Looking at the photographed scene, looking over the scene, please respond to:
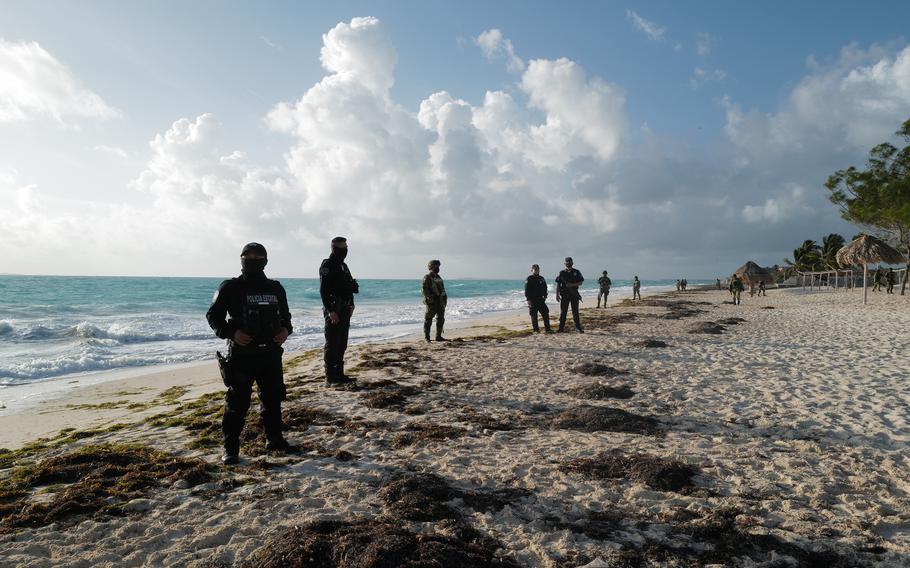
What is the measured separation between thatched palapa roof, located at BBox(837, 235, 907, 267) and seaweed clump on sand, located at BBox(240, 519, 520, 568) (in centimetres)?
3249

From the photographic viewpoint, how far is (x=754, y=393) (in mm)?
7156

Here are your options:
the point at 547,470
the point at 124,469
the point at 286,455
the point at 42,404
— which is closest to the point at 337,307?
the point at 286,455

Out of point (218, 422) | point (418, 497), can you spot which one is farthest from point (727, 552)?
point (218, 422)

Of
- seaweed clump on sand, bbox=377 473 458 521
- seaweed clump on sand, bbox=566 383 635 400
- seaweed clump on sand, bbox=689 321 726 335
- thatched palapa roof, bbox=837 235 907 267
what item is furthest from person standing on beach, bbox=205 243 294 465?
thatched palapa roof, bbox=837 235 907 267

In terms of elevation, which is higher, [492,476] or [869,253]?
[869,253]

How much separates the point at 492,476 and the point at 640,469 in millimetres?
1401

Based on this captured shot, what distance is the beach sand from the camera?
307 cm

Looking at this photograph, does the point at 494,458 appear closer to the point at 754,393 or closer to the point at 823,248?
the point at 754,393

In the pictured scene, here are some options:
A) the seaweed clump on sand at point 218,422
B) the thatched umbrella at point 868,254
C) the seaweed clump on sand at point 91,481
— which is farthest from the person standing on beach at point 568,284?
the thatched umbrella at point 868,254

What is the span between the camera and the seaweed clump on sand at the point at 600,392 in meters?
7.17

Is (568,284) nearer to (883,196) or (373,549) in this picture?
(373,549)

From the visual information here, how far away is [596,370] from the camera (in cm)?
887

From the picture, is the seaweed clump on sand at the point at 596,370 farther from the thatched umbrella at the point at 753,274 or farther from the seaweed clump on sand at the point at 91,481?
the thatched umbrella at the point at 753,274

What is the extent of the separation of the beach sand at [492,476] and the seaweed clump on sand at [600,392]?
5 centimetres
